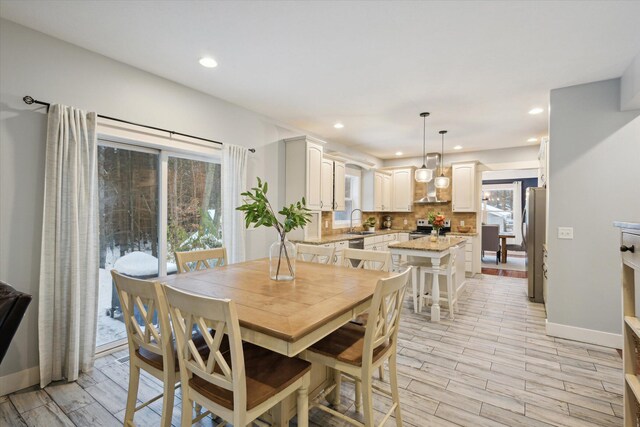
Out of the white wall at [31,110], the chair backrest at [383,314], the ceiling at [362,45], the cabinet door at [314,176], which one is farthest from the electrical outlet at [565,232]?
the white wall at [31,110]

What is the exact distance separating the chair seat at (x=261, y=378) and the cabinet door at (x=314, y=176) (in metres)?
3.03

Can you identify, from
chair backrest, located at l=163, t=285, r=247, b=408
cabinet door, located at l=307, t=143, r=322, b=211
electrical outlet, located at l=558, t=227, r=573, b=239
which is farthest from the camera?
cabinet door, located at l=307, t=143, r=322, b=211

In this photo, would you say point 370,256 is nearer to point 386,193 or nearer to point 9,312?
point 9,312

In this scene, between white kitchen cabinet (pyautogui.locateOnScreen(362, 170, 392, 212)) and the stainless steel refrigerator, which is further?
white kitchen cabinet (pyautogui.locateOnScreen(362, 170, 392, 212))

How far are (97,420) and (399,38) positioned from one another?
3.34 m

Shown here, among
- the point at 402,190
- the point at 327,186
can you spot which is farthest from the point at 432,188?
the point at 327,186

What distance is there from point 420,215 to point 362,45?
17.3 feet

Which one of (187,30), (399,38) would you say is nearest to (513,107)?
(399,38)

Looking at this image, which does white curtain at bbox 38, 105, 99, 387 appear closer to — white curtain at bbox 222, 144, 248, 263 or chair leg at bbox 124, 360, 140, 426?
chair leg at bbox 124, 360, 140, 426

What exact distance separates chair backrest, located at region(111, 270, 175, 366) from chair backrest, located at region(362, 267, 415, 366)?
97 cm

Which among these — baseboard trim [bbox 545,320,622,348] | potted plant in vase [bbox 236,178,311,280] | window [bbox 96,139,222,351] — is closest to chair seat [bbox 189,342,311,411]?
potted plant in vase [bbox 236,178,311,280]

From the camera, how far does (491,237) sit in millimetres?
7469

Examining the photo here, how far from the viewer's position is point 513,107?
3854 millimetres

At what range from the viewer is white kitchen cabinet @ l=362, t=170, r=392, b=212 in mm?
6543
